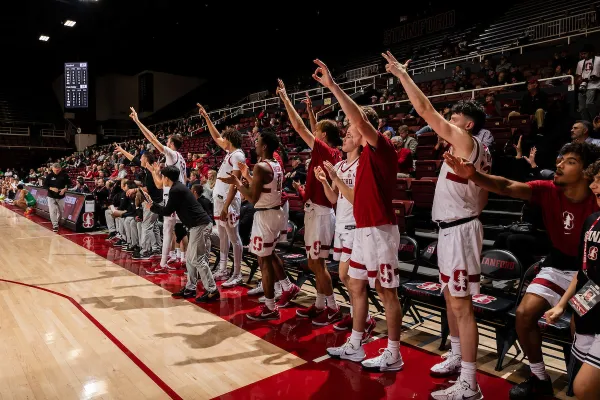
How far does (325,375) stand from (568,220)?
1.94 meters

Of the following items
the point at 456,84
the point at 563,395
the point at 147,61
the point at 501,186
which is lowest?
the point at 563,395

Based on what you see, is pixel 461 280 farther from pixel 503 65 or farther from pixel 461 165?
pixel 503 65

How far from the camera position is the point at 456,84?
1121 centimetres

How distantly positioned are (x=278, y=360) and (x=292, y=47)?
24.7 meters

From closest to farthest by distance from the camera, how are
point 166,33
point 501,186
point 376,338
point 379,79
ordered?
point 501,186 → point 376,338 → point 379,79 → point 166,33

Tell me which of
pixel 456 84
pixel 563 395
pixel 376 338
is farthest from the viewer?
pixel 456 84

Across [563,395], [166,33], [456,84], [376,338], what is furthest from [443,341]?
[166,33]

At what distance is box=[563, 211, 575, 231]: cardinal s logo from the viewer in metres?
2.74

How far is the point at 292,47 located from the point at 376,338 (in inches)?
958

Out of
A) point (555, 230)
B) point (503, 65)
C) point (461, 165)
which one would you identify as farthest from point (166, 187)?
point (503, 65)

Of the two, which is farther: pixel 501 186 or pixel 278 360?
pixel 278 360

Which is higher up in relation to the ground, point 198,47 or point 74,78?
point 198,47

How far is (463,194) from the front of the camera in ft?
9.28

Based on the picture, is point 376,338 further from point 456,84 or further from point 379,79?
point 379,79
